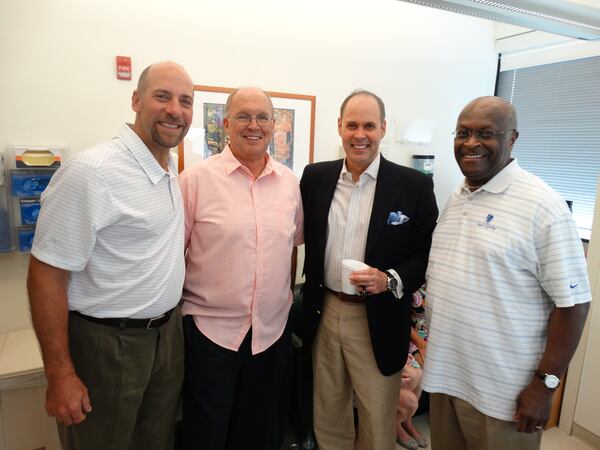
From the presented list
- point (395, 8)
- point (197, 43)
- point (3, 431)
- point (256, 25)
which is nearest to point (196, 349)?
point (3, 431)

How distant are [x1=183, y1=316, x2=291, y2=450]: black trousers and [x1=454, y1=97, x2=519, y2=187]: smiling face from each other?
1.06 meters

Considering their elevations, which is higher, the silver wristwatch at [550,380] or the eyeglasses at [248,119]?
the eyeglasses at [248,119]

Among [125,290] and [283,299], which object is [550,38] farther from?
[125,290]

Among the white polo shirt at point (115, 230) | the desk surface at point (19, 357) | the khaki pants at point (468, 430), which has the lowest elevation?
the desk surface at point (19, 357)

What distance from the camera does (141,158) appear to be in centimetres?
135

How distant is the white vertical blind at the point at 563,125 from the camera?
3125 millimetres

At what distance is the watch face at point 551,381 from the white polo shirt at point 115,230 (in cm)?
127

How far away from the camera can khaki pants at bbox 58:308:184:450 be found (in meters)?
A: 1.30

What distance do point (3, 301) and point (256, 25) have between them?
7.38 feet

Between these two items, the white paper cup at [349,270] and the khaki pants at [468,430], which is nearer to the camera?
the khaki pants at [468,430]

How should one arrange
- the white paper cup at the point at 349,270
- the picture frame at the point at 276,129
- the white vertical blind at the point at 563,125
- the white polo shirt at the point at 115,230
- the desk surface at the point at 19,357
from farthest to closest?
1. the white vertical blind at the point at 563,125
2. the picture frame at the point at 276,129
3. the desk surface at the point at 19,357
4. the white paper cup at the point at 349,270
5. the white polo shirt at the point at 115,230

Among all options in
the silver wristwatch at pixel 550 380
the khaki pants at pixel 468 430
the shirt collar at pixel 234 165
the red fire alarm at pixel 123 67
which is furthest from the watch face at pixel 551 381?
the red fire alarm at pixel 123 67

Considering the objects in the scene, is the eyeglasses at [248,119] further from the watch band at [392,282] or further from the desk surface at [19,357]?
the desk surface at [19,357]

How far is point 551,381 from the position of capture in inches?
48.1
